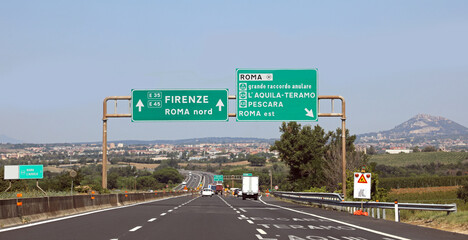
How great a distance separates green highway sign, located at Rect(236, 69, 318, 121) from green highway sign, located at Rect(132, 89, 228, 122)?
130cm

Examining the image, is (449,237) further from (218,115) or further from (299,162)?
(299,162)

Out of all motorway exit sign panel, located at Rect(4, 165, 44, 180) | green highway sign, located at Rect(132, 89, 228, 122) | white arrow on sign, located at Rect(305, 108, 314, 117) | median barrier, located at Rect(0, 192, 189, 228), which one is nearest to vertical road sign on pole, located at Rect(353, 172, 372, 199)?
white arrow on sign, located at Rect(305, 108, 314, 117)

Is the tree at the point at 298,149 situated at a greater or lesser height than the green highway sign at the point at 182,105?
lesser

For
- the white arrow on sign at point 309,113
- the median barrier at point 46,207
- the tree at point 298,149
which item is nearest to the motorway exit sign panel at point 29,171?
the median barrier at point 46,207

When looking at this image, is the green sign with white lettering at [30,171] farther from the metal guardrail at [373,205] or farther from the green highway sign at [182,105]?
the metal guardrail at [373,205]

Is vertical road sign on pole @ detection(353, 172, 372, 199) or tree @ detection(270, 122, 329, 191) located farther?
tree @ detection(270, 122, 329, 191)

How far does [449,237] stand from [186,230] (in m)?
7.11

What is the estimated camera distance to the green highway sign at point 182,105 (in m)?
36.4

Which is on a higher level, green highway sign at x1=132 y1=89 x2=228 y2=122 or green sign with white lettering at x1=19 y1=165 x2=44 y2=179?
green highway sign at x1=132 y1=89 x2=228 y2=122

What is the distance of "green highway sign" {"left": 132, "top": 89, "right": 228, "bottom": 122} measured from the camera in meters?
36.4

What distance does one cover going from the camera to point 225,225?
18781 millimetres

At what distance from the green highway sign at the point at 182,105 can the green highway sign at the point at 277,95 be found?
1.30m

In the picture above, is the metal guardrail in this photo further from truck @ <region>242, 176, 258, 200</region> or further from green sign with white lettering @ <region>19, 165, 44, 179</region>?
truck @ <region>242, 176, 258, 200</region>

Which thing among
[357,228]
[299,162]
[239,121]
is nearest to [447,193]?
[299,162]
